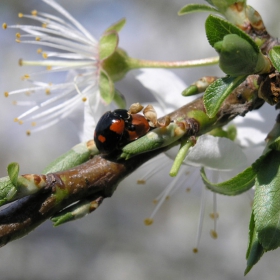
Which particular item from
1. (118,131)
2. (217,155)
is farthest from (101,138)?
(217,155)

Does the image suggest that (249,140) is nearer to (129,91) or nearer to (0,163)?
(129,91)

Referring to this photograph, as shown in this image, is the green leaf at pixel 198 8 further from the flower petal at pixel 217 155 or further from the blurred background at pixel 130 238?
the blurred background at pixel 130 238

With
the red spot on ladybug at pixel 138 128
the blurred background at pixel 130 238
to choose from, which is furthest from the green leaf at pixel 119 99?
the blurred background at pixel 130 238

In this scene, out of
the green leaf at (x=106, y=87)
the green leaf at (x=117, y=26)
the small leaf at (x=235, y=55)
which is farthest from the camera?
the green leaf at (x=117, y=26)

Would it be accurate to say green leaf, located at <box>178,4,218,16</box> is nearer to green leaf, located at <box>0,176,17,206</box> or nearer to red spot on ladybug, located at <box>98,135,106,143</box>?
red spot on ladybug, located at <box>98,135,106,143</box>

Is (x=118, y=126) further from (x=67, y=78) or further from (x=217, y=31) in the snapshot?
(x=67, y=78)

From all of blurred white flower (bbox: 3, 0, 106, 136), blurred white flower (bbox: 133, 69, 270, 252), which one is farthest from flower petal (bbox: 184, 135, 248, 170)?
blurred white flower (bbox: 3, 0, 106, 136)

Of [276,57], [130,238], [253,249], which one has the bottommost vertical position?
[130,238]
